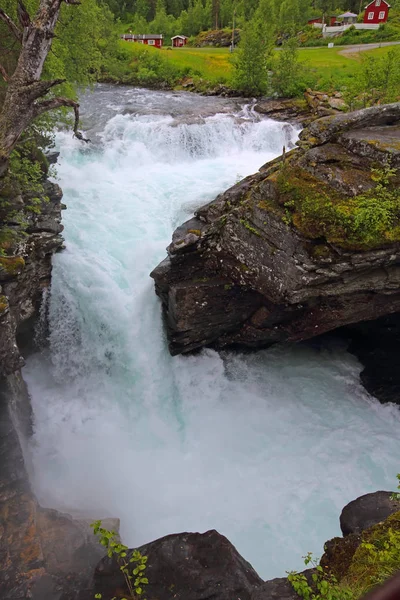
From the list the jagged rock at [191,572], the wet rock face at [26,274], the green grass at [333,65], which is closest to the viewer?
the jagged rock at [191,572]

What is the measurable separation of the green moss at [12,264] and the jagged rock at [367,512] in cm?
899

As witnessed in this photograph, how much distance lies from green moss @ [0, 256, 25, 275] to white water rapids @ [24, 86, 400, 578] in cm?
283

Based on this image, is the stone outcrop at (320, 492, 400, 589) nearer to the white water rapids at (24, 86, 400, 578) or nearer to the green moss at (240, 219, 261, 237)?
the white water rapids at (24, 86, 400, 578)

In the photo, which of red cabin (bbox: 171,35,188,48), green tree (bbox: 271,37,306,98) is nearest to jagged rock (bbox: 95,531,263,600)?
green tree (bbox: 271,37,306,98)

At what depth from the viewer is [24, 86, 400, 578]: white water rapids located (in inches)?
414

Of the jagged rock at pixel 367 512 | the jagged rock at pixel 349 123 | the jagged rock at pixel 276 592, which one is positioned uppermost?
the jagged rock at pixel 349 123

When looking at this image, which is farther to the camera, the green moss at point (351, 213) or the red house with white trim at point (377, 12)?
the red house with white trim at point (377, 12)

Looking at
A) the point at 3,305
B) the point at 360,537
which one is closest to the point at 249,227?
the point at 3,305

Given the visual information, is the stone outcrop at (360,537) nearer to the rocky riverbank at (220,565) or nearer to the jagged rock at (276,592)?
the rocky riverbank at (220,565)

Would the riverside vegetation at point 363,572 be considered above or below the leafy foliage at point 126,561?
above

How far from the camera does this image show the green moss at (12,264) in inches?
377

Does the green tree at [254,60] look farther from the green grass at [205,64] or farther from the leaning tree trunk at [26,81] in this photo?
the leaning tree trunk at [26,81]

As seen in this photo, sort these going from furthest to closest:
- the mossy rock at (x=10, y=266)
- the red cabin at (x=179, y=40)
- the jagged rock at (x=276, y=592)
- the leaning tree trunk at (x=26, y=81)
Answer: the red cabin at (x=179, y=40), the mossy rock at (x=10, y=266), the leaning tree trunk at (x=26, y=81), the jagged rock at (x=276, y=592)

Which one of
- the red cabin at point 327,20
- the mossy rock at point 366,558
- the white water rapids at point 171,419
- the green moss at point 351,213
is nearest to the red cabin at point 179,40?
the red cabin at point 327,20
